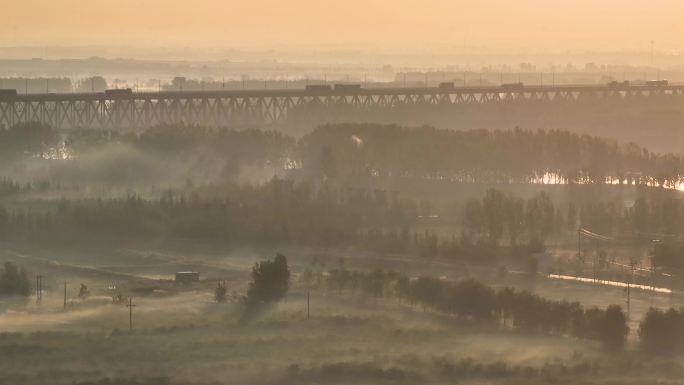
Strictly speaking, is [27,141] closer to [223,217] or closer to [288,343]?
[223,217]

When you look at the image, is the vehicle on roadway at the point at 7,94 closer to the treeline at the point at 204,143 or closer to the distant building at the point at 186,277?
the treeline at the point at 204,143

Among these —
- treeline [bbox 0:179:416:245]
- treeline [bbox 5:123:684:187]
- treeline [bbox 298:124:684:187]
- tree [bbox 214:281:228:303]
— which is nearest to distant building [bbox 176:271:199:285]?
tree [bbox 214:281:228:303]

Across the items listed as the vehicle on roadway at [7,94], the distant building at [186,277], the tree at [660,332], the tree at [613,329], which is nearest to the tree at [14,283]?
the distant building at [186,277]

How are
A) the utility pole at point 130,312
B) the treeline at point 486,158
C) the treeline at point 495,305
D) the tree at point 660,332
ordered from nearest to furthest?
the tree at point 660,332, the treeline at point 495,305, the utility pole at point 130,312, the treeline at point 486,158

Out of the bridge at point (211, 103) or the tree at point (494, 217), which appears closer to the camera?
the tree at point (494, 217)

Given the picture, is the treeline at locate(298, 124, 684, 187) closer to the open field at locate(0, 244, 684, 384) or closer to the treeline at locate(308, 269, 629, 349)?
the open field at locate(0, 244, 684, 384)

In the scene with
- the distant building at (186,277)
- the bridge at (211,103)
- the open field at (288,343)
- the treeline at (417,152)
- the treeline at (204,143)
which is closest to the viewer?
the open field at (288,343)

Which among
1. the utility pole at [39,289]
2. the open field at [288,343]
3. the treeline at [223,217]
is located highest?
the treeline at [223,217]

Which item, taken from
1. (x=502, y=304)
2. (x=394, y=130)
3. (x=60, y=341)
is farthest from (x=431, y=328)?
(x=394, y=130)
